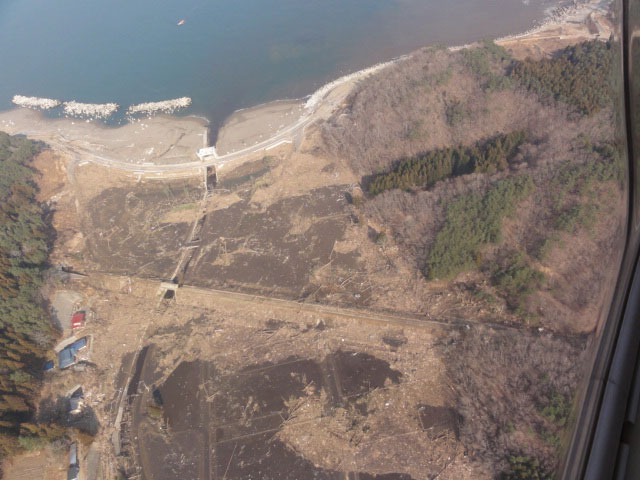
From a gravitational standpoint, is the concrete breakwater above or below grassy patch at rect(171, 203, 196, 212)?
above

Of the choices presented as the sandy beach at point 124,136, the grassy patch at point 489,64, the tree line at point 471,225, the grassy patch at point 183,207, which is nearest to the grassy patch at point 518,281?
the tree line at point 471,225

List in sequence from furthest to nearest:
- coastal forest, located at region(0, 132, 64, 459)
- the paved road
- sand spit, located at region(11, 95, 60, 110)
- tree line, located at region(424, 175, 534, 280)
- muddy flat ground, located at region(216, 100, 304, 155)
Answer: sand spit, located at region(11, 95, 60, 110) < muddy flat ground, located at region(216, 100, 304, 155) < the paved road < tree line, located at region(424, 175, 534, 280) < coastal forest, located at region(0, 132, 64, 459)

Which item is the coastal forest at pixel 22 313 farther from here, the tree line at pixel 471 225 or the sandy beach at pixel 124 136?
the tree line at pixel 471 225

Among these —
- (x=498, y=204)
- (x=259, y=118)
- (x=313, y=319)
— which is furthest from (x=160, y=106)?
(x=498, y=204)

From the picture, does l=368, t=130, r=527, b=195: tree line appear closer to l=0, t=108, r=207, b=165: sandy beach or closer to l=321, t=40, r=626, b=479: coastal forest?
l=321, t=40, r=626, b=479: coastal forest

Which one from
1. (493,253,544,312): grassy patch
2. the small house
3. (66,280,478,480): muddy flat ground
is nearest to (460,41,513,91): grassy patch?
(493,253,544,312): grassy patch

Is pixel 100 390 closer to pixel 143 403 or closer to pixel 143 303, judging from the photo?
pixel 143 403
